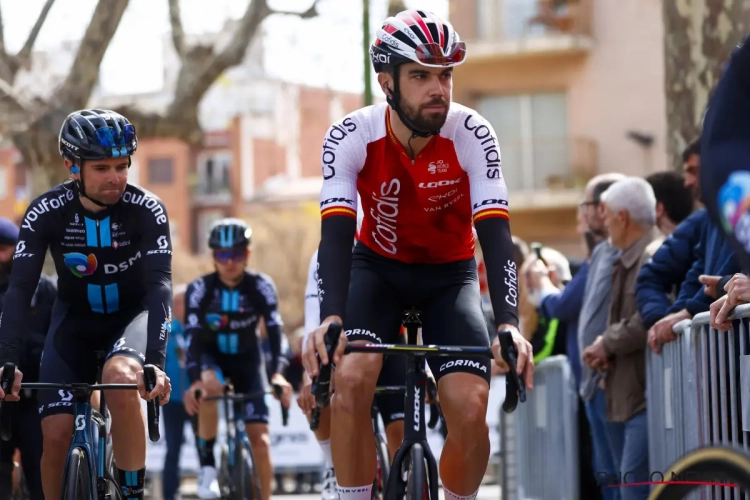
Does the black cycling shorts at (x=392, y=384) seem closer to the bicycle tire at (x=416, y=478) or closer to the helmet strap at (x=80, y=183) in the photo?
the helmet strap at (x=80, y=183)

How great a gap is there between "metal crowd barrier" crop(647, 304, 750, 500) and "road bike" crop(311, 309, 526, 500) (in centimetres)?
97

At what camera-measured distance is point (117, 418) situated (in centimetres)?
733

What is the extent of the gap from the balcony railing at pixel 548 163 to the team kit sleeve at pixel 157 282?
90.5 feet

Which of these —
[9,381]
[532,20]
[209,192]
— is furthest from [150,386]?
[209,192]

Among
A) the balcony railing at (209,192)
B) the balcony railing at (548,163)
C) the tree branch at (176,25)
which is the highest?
the balcony railing at (209,192)

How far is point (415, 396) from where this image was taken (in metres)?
6.09

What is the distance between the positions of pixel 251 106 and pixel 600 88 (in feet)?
220

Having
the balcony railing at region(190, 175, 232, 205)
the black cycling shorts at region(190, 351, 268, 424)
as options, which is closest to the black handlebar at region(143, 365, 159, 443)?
the black cycling shorts at region(190, 351, 268, 424)

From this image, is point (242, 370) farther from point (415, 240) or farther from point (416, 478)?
point (416, 478)

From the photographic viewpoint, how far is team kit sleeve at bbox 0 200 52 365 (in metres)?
7.05

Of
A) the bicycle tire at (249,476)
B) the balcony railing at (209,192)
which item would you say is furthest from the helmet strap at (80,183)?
the balcony railing at (209,192)

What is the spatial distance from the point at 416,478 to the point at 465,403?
1.65 feet

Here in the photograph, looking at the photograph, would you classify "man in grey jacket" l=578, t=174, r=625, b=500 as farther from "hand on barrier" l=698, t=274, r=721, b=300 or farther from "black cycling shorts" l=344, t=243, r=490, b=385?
"black cycling shorts" l=344, t=243, r=490, b=385

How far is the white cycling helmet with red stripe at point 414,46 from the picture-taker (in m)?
6.20
